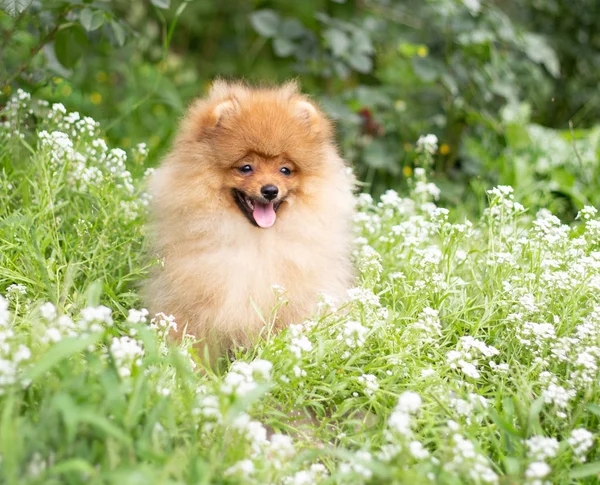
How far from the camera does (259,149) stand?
2.90 m

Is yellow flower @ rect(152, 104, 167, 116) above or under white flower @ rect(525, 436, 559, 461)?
under

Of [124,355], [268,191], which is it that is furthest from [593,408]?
[124,355]

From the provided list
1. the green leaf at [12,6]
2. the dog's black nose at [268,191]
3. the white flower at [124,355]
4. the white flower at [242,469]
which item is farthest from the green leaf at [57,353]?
the green leaf at [12,6]

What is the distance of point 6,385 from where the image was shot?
1977 mm

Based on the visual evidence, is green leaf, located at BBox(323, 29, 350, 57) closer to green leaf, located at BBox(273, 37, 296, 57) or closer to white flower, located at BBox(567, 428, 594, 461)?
green leaf, located at BBox(273, 37, 296, 57)

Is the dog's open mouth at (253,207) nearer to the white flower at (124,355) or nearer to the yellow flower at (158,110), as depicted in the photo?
the white flower at (124,355)

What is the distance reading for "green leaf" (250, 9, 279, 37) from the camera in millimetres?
4910

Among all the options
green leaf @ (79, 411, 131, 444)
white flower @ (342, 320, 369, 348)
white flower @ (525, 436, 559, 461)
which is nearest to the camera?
green leaf @ (79, 411, 131, 444)

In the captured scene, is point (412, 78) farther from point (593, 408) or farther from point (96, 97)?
point (593, 408)

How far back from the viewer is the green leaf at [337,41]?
15.7 feet

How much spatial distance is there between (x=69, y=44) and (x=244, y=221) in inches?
66.5

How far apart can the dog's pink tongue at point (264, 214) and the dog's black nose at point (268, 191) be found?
4.0 inches

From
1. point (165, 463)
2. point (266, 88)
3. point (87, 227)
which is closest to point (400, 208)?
point (266, 88)

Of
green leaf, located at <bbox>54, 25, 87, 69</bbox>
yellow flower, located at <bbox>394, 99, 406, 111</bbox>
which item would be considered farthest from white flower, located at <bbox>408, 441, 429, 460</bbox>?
yellow flower, located at <bbox>394, 99, 406, 111</bbox>
